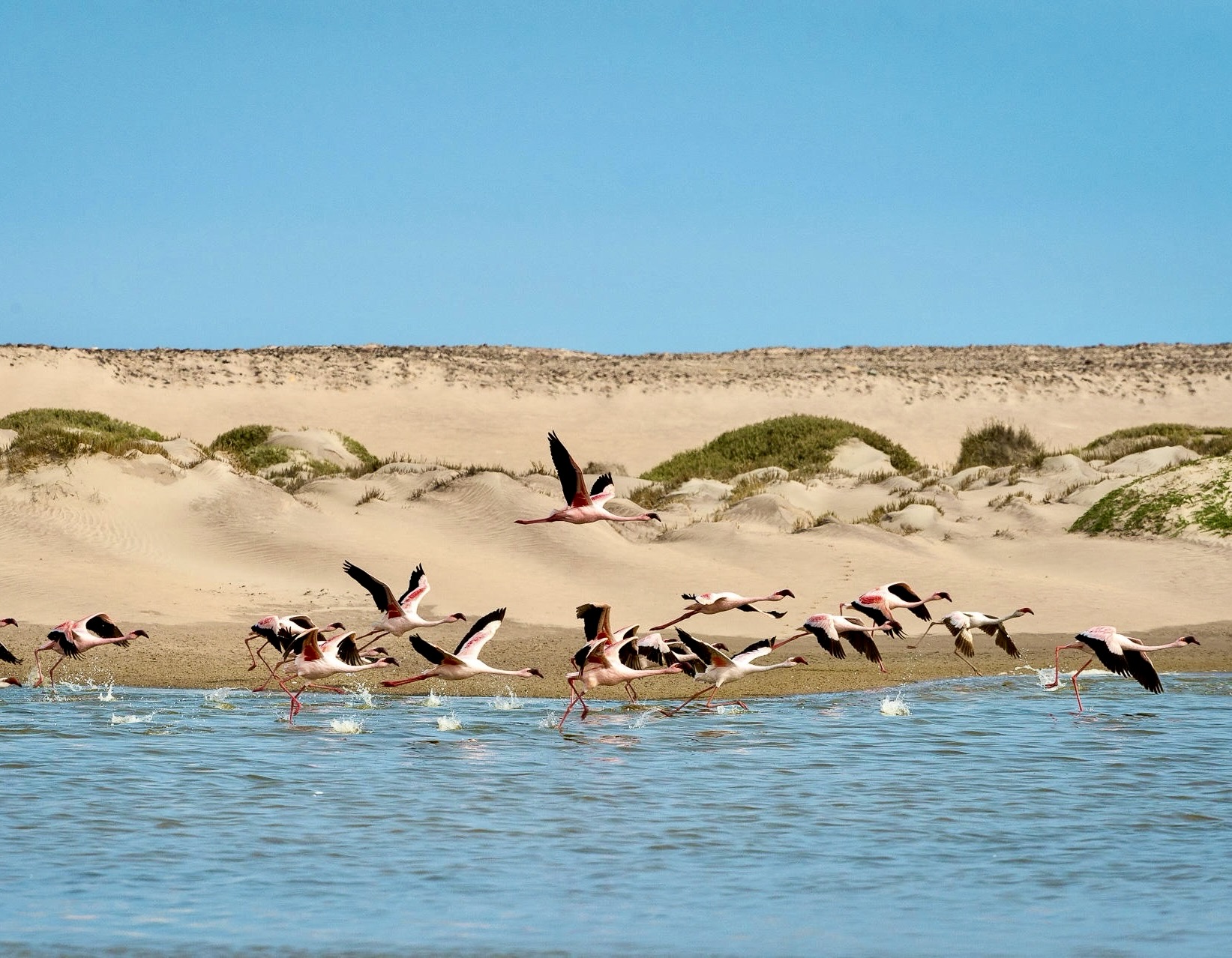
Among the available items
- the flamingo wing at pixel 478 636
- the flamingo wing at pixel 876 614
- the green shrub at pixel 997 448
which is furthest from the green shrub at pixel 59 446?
the green shrub at pixel 997 448

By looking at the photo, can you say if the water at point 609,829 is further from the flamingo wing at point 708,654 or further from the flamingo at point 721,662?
the flamingo wing at point 708,654

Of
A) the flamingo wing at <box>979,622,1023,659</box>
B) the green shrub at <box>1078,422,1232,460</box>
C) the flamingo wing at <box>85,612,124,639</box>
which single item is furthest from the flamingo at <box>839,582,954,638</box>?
the green shrub at <box>1078,422,1232,460</box>

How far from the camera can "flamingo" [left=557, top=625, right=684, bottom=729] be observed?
12.5m

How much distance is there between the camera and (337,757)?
1151 cm

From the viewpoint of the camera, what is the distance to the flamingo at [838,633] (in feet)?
48.3

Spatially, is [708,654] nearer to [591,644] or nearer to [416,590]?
[591,644]

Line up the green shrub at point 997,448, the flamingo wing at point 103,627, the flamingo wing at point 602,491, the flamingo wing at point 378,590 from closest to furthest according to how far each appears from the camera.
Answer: the flamingo wing at point 378,590, the flamingo wing at point 602,491, the flamingo wing at point 103,627, the green shrub at point 997,448

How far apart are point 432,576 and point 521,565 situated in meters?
1.52

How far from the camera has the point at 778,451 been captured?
3541 cm

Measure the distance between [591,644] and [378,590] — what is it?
2123 mm

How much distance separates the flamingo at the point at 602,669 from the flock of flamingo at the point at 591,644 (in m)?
0.01

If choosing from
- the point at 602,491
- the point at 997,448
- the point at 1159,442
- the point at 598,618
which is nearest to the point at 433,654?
the point at 598,618

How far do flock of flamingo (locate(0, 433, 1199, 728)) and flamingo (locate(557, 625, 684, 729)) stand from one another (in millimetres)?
11

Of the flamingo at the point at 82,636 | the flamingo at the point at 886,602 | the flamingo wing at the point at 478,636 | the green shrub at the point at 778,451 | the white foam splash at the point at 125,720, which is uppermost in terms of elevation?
the green shrub at the point at 778,451
